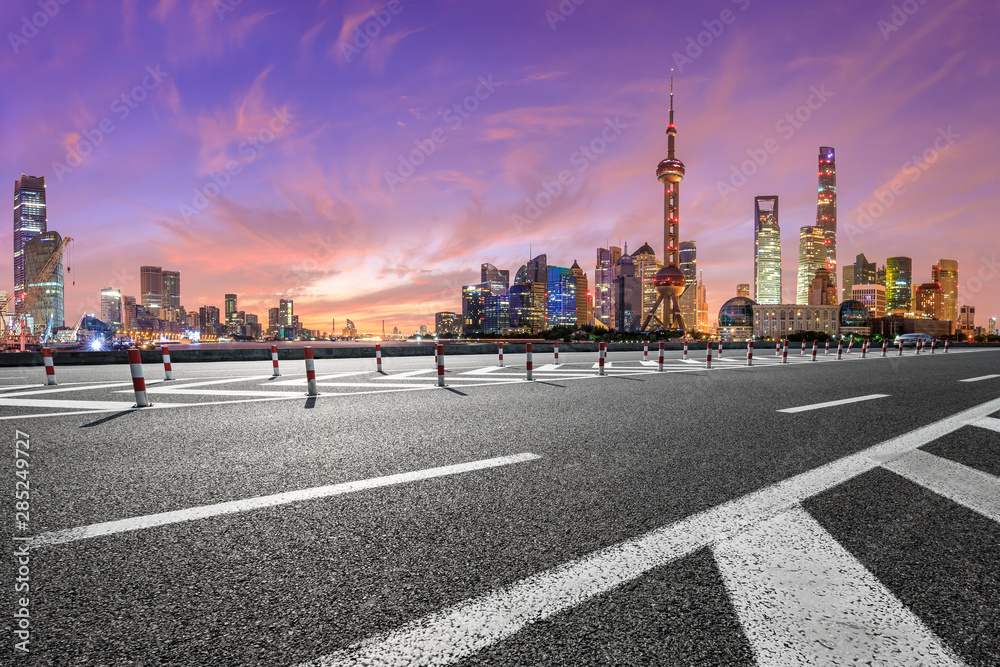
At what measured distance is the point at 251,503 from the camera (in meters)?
3.30

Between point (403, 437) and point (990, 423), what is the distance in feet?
25.0

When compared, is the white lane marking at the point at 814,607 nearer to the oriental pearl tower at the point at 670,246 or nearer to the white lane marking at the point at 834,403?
the white lane marking at the point at 834,403

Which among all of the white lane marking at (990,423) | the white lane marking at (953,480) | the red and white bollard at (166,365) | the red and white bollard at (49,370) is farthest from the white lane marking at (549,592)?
the red and white bollard at (49,370)

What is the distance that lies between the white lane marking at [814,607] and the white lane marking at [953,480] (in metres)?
1.52

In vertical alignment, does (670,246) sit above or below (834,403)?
above

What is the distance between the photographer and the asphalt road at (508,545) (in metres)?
1.78

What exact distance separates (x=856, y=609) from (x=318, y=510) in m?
2.90

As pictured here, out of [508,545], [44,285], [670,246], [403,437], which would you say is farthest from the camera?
[670,246]

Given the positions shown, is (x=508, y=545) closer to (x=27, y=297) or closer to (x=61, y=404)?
(x=61, y=404)

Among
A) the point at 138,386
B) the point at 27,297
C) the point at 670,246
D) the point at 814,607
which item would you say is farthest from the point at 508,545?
the point at 27,297

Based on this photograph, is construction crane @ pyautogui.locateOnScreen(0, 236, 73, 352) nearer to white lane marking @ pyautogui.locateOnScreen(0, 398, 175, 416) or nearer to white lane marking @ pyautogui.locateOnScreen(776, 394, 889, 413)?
white lane marking @ pyautogui.locateOnScreen(0, 398, 175, 416)

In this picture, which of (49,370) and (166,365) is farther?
(166,365)

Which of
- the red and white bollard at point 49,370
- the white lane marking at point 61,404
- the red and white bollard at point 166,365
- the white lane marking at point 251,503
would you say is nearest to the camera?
the white lane marking at point 251,503

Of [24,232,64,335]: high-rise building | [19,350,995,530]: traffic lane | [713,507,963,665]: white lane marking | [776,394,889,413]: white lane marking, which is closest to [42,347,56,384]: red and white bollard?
[19,350,995,530]: traffic lane
